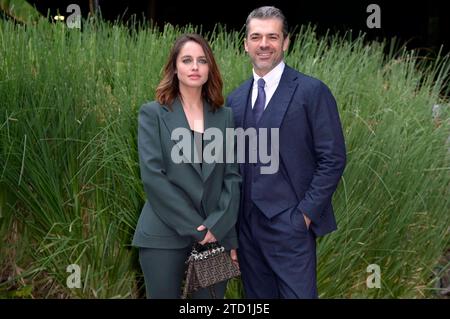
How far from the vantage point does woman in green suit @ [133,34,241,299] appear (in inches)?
96.7

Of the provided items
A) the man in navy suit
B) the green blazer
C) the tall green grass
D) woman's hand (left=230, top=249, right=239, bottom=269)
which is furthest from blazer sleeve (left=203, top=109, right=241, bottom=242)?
the tall green grass

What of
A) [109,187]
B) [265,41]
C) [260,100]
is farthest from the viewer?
[109,187]

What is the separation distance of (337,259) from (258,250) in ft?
3.24

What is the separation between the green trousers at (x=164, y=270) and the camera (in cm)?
250

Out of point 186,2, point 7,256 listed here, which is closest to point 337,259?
point 7,256

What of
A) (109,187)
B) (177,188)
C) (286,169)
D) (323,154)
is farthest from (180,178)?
(109,187)

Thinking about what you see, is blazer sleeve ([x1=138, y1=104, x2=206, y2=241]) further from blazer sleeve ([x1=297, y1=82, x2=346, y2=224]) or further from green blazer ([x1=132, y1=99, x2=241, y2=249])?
blazer sleeve ([x1=297, y1=82, x2=346, y2=224])

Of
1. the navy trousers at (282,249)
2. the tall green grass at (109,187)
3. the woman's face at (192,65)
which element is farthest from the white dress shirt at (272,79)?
the tall green grass at (109,187)

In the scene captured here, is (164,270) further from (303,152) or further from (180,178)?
(303,152)

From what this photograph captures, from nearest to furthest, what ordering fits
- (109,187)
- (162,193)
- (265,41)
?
(162,193) < (265,41) < (109,187)

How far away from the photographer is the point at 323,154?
261 centimetres

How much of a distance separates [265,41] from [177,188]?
702 millimetres

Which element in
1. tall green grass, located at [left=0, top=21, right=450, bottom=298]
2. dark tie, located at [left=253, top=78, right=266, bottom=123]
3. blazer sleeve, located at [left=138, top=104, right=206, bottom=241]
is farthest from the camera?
tall green grass, located at [left=0, top=21, right=450, bottom=298]

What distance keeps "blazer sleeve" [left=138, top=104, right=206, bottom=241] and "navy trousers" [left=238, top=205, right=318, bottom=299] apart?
0.30 metres
